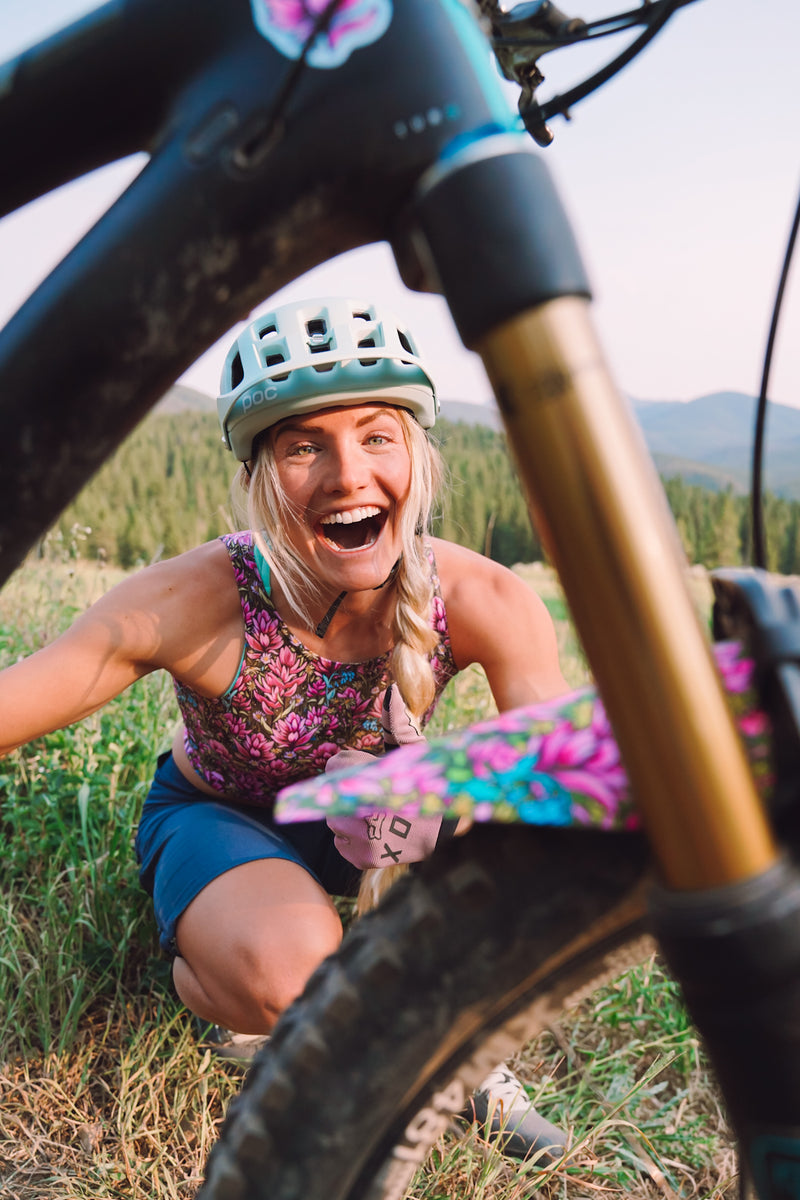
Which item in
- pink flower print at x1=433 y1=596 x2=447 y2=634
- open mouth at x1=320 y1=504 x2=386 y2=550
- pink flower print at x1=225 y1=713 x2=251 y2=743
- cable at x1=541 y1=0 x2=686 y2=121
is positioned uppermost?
cable at x1=541 y1=0 x2=686 y2=121

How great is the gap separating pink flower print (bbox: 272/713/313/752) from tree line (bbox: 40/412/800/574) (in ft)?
28.6

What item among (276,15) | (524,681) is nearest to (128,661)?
(524,681)

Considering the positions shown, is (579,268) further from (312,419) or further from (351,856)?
(351,856)

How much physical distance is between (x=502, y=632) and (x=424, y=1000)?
1.24 meters

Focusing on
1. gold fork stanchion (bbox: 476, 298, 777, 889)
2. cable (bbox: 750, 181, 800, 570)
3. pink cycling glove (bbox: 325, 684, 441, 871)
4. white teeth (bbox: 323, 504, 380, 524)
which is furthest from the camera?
white teeth (bbox: 323, 504, 380, 524)

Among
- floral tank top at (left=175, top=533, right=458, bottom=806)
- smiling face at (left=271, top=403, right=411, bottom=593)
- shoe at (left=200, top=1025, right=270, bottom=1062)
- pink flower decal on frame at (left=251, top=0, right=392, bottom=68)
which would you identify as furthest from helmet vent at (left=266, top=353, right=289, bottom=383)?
shoe at (left=200, top=1025, right=270, bottom=1062)

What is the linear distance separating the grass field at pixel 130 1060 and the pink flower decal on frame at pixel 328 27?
124 centimetres

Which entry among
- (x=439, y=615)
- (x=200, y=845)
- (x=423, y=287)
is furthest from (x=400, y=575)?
(x=423, y=287)

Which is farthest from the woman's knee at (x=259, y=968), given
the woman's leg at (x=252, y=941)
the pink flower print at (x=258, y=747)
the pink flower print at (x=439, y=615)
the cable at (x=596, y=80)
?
the cable at (x=596, y=80)

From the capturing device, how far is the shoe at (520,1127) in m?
1.76

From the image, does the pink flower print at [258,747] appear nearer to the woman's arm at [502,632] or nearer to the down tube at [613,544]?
the woman's arm at [502,632]

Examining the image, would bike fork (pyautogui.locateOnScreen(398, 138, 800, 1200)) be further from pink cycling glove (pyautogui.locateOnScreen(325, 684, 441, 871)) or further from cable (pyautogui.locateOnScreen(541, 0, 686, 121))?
pink cycling glove (pyautogui.locateOnScreen(325, 684, 441, 871))

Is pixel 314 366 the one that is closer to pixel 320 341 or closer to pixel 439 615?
pixel 320 341

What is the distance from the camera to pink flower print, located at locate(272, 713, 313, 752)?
2.04 meters
